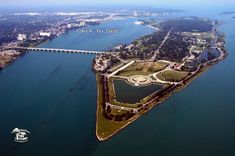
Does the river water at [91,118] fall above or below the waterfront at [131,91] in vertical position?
below

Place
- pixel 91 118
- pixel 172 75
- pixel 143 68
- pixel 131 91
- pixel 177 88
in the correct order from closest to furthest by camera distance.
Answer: pixel 91 118
pixel 131 91
pixel 177 88
pixel 172 75
pixel 143 68

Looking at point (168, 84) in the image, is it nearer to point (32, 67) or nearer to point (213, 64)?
point (213, 64)

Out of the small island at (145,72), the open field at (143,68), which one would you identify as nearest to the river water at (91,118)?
the small island at (145,72)

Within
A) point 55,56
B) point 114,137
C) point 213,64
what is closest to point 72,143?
point 114,137

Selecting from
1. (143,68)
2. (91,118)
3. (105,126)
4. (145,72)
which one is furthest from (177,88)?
(105,126)

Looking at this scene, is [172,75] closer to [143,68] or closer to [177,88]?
[177,88]

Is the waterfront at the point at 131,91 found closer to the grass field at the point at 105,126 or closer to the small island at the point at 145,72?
the small island at the point at 145,72

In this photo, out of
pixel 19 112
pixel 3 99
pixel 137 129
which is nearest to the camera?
pixel 137 129
